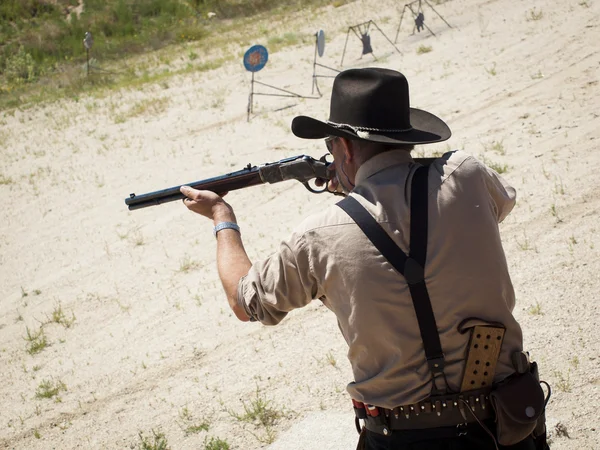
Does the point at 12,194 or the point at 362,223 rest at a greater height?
the point at 12,194

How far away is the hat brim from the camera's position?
236cm

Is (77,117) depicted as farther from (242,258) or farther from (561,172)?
(242,258)

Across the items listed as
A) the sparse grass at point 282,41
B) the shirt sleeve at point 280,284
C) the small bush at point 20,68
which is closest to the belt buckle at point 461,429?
the shirt sleeve at point 280,284

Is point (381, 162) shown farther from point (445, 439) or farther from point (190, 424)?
point (190, 424)

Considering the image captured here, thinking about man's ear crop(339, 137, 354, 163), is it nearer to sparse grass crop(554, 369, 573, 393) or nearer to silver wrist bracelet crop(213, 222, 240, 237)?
silver wrist bracelet crop(213, 222, 240, 237)

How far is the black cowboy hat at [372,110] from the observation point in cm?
239

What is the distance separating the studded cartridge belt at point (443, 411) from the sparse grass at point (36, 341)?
525 cm

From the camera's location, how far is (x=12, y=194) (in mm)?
11297

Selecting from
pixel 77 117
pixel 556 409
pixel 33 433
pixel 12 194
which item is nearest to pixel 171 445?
pixel 33 433

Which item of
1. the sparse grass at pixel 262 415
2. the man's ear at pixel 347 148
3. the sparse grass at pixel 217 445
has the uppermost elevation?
the man's ear at pixel 347 148

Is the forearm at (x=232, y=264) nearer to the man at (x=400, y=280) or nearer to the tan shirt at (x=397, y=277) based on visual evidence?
the man at (x=400, y=280)

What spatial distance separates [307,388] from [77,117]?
11.6m

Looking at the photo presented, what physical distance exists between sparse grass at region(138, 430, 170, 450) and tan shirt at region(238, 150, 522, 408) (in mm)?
2803

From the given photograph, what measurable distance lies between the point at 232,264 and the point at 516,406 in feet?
3.84
